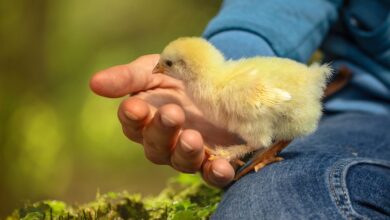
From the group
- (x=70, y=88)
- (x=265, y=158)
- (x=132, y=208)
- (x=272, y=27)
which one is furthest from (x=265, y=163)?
(x=70, y=88)

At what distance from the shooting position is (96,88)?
2.56ft

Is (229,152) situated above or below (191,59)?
below

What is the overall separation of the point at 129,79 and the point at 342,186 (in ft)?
1.19

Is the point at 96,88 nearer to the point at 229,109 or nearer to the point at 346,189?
the point at 229,109

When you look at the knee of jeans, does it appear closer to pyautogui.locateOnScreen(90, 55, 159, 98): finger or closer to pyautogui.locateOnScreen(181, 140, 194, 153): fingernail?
pyautogui.locateOnScreen(181, 140, 194, 153): fingernail

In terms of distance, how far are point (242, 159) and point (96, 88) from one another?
11.1 inches

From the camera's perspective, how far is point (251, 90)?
779 mm

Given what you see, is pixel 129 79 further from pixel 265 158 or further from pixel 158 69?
pixel 265 158

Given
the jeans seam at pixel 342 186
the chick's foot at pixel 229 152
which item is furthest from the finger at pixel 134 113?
the jeans seam at pixel 342 186

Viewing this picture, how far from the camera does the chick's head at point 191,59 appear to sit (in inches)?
31.9

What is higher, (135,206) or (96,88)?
(96,88)

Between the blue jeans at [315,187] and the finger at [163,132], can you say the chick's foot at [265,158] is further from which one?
the finger at [163,132]

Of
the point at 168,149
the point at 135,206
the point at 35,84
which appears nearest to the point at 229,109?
the point at 168,149

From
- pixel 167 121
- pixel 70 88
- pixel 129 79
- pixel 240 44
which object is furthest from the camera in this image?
pixel 70 88
